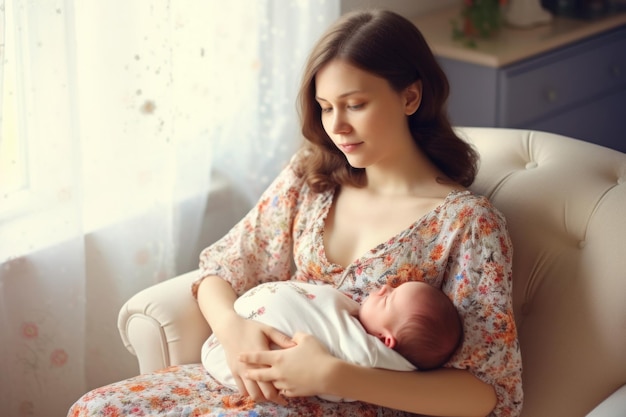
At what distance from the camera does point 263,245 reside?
2047mm

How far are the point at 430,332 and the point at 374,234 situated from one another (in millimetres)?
302

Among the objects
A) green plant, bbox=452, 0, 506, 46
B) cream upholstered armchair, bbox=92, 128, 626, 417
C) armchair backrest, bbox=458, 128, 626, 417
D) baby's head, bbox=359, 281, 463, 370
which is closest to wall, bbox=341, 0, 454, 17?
green plant, bbox=452, 0, 506, 46

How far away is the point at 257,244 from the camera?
2043 mm

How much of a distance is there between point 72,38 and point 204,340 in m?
0.70

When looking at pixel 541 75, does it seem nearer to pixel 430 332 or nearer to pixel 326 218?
pixel 326 218

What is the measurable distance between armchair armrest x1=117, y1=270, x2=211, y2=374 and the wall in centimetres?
130

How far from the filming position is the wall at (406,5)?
3.00 m

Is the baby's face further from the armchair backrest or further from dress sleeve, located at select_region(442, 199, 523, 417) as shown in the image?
the armchair backrest

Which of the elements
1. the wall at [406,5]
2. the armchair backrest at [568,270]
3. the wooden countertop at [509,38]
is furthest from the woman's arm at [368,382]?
the wall at [406,5]

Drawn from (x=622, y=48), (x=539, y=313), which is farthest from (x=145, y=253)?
(x=622, y=48)

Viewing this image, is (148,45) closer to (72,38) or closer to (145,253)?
(72,38)

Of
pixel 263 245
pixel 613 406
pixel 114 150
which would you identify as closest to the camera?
pixel 613 406

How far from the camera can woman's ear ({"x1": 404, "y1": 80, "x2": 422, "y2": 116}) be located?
1.82m

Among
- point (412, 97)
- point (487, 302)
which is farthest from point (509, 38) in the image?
point (487, 302)
